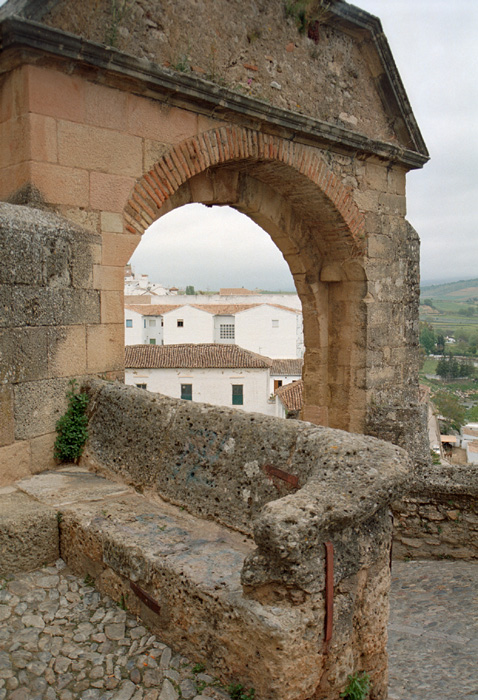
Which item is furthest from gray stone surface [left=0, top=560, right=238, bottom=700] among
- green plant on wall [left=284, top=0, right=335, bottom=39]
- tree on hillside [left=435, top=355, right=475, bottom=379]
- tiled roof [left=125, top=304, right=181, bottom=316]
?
tree on hillside [left=435, top=355, right=475, bottom=379]

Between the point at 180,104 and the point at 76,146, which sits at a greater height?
the point at 180,104

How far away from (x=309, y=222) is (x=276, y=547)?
5.44 m

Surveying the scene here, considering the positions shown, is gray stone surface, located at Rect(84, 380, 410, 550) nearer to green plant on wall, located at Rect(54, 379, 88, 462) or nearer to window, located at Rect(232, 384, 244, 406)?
green plant on wall, located at Rect(54, 379, 88, 462)

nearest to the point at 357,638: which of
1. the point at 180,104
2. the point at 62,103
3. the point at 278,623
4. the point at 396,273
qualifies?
the point at 278,623

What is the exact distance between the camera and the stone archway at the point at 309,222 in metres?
5.28

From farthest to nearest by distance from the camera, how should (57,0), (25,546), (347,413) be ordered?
(347,413), (57,0), (25,546)

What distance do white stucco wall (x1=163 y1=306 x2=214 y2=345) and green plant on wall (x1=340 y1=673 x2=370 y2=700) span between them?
2858cm

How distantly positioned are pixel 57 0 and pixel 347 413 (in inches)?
198

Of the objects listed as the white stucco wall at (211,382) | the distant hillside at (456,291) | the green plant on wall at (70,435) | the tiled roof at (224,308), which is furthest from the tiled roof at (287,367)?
the distant hillside at (456,291)

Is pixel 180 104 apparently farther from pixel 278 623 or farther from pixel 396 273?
pixel 278 623

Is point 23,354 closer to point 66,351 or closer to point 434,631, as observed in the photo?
point 66,351

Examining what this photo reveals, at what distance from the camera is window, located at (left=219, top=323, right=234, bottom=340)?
31109 mm

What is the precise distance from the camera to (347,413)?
701 centimetres

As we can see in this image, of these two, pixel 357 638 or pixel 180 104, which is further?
pixel 180 104
